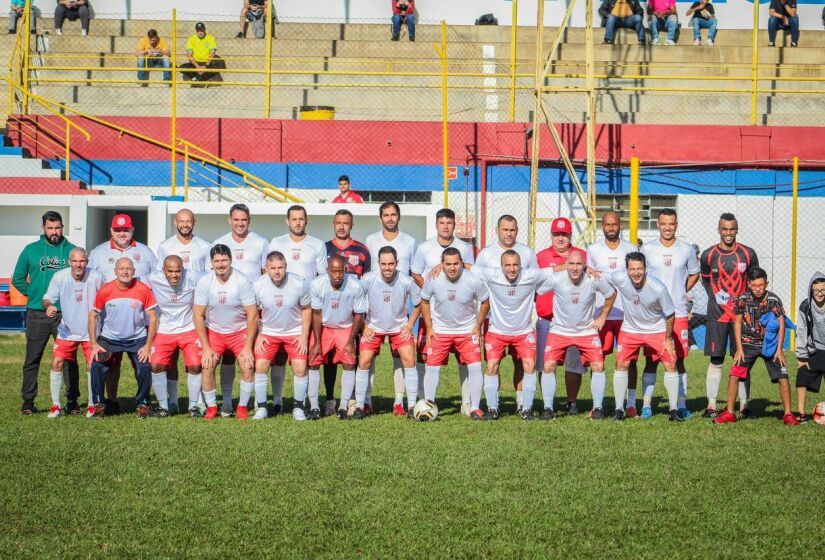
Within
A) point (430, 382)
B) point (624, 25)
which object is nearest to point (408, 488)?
point (430, 382)

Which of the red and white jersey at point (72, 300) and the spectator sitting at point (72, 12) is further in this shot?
the spectator sitting at point (72, 12)

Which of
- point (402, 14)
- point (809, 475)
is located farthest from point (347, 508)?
point (402, 14)

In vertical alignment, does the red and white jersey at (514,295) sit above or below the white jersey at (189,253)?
below

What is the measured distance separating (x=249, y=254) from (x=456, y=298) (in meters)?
2.41

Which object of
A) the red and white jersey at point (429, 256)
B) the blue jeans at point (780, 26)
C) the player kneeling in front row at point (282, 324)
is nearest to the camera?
the player kneeling in front row at point (282, 324)

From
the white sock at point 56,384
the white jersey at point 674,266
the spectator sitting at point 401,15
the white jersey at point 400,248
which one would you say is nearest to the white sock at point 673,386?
the white jersey at point 674,266

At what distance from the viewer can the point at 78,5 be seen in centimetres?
2509

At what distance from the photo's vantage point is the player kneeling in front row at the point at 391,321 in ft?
36.2

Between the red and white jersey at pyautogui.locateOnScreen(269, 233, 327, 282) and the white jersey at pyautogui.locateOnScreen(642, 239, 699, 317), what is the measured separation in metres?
3.54

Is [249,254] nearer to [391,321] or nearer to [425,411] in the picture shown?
[391,321]

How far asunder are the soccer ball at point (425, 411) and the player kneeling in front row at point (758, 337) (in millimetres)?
2875

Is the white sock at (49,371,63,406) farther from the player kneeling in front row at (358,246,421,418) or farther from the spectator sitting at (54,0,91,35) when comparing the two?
the spectator sitting at (54,0,91,35)

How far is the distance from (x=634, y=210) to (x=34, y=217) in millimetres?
11157

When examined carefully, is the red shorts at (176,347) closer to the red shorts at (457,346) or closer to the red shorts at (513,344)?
the red shorts at (457,346)
